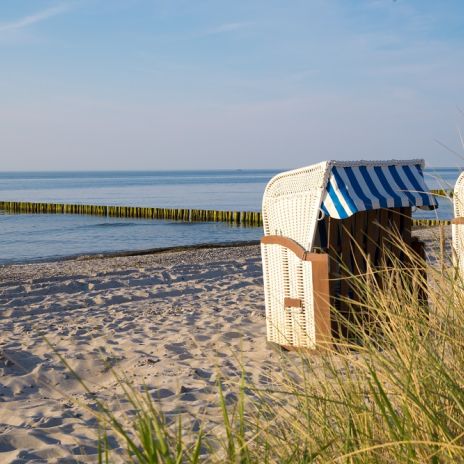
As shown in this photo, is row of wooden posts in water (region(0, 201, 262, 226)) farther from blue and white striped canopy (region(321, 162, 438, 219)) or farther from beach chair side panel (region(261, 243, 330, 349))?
beach chair side panel (region(261, 243, 330, 349))

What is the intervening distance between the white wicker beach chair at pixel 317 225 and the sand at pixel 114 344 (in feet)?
1.36

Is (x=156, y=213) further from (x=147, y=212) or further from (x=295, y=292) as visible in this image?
(x=295, y=292)

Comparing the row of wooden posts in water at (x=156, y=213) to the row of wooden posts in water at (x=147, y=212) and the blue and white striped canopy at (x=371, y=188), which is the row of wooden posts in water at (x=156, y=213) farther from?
the blue and white striped canopy at (x=371, y=188)

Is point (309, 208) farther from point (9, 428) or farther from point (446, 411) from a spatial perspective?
point (446, 411)

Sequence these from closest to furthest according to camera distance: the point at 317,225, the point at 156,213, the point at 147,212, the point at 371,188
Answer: the point at 317,225, the point at 371,188, the point at 156,213, the point at 147,212

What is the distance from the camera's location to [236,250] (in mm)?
15539

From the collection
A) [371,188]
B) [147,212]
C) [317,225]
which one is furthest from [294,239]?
[147,212]

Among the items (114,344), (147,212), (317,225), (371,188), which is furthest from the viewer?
(147,212)

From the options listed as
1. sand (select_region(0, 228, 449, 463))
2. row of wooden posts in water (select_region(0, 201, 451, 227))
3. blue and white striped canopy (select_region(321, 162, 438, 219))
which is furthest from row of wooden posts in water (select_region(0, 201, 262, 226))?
blue and white striped canopy (select_region(321, 162, 438, 219))

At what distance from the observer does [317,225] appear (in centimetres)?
518

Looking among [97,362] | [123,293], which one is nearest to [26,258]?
[123,293]

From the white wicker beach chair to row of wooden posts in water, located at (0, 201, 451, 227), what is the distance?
16.9 meters

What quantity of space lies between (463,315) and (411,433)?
0.85 meters

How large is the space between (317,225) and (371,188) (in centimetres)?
52
